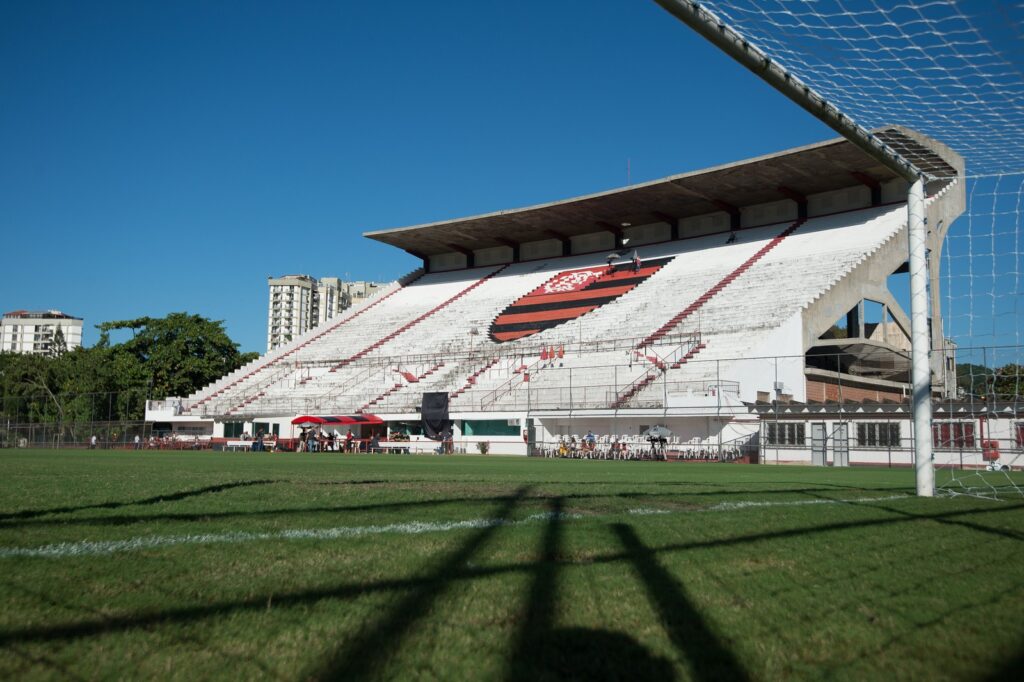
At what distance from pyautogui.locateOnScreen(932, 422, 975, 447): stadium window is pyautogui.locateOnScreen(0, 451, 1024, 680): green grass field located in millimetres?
18619

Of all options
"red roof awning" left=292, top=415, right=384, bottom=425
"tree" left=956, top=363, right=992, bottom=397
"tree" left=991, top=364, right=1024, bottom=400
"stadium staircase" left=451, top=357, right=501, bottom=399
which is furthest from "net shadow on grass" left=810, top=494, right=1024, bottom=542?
"red roof awning" left=292, top=415, right=384, bottom=425

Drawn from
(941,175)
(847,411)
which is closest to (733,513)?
(941,175)

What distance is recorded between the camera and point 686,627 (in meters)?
2.75

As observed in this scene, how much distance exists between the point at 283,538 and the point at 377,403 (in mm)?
35435

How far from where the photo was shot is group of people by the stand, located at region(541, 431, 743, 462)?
2917cm

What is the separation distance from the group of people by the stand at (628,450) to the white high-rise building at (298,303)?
513 ft

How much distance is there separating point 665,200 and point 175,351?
124ft

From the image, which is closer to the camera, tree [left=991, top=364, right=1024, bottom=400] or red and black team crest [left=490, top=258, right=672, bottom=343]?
tree [left=991, top=364, right=1024, bottom=400]

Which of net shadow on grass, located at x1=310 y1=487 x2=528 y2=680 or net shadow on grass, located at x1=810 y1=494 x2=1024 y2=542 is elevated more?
net shadow on grass, located at x1=310 y1=487 x2=528 y2=680

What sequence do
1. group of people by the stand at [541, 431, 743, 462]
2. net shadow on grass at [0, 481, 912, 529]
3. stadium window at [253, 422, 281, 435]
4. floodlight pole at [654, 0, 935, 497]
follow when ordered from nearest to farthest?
1. net shadow on grass at [0, 481, 912, 529]
2. floodlight pole at [654, 0, 935, 497]
3. group of people by the stand at [541, 431, 743, 462]
4. stadium window at [253, 422, 281, 435]

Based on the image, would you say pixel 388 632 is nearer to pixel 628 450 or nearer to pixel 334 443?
pixel 628 450

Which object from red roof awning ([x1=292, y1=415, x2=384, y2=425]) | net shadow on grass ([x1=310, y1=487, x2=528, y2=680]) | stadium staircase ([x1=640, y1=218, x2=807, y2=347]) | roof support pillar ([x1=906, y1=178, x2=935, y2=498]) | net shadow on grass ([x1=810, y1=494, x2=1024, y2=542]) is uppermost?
stadium staircase ([x1=640, y1=218, x2=807, y2=347])

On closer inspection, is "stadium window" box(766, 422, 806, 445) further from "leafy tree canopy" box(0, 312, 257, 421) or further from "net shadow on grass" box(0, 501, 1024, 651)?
"leafy tree canopy" box(0, 312, 257, 421)

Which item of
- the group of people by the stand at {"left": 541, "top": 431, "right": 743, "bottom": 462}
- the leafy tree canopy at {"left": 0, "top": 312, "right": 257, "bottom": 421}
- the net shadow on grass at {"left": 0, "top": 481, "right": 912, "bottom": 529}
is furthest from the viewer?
the leafy tree canopy at {"left": 0, "top": 312, "right": 257, "bottom": 421}
